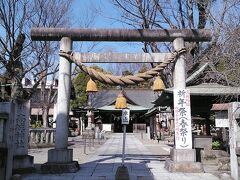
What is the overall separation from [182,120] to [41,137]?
14.4 meters

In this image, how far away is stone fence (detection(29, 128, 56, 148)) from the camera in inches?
858

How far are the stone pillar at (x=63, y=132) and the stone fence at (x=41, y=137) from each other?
12.0 metres

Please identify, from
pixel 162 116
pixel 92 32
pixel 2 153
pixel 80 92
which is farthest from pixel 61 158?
pixel 80 92

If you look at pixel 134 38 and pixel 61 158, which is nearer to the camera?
pixel 61 158

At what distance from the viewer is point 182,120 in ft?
34.0

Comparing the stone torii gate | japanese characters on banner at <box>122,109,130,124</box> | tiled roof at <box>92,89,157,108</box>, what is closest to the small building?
tiled roof at <box>92,89,157,108</box>

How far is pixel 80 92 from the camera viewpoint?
4791cm

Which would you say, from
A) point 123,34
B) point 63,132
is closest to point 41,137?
point 63,132

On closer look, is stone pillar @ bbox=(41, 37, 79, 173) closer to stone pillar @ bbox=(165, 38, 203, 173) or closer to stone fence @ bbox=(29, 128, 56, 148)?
A: stone pillar @ bbox=(165, 38, 203, 173)

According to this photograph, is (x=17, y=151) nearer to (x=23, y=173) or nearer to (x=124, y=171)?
(x=23, y=173)

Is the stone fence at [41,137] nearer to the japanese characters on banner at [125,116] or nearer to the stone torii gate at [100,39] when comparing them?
the stone torii gate at [100,39]

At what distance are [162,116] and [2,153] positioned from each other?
37070 mm

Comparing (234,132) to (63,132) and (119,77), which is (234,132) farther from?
(63,132)

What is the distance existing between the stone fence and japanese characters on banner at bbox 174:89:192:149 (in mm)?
13888
